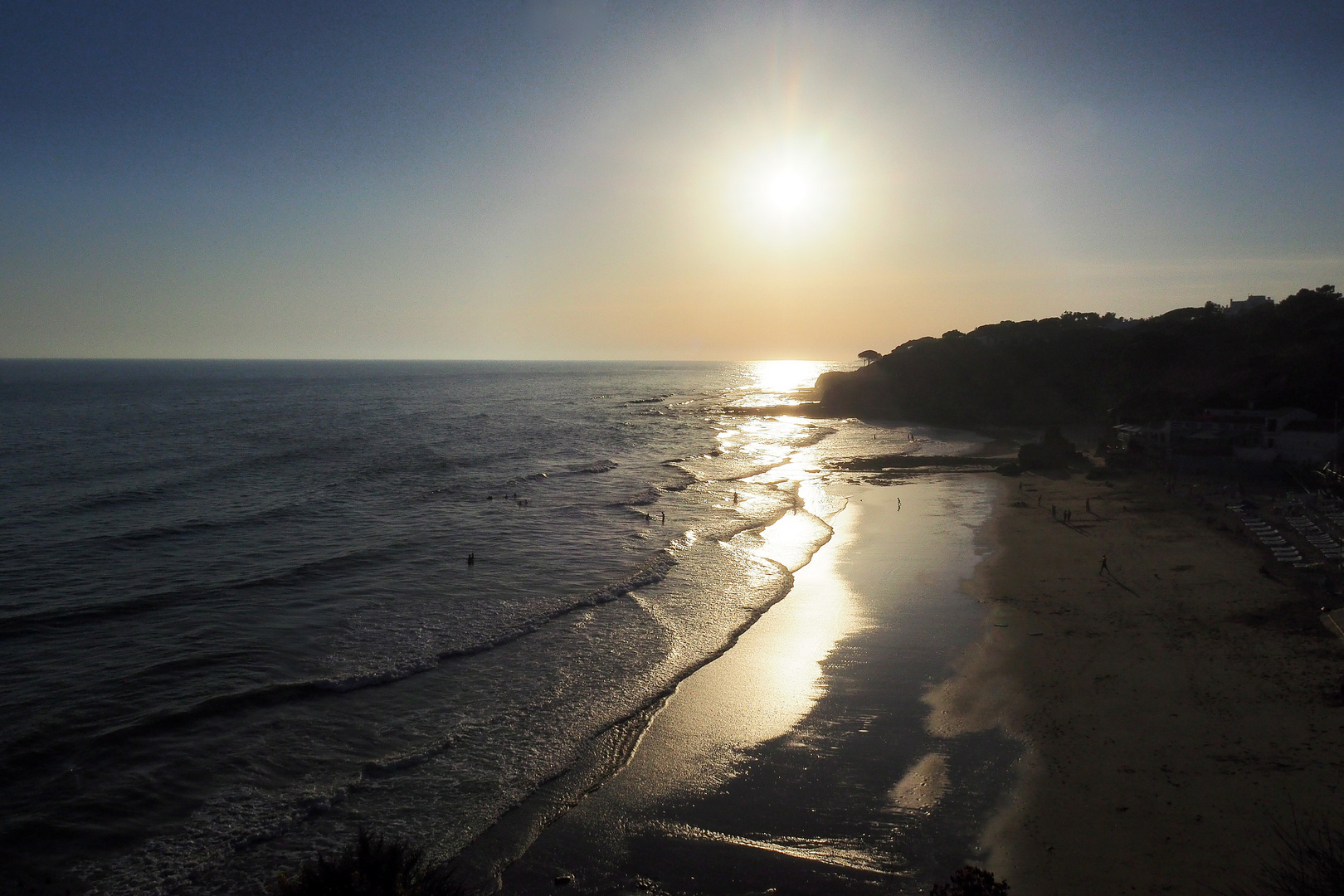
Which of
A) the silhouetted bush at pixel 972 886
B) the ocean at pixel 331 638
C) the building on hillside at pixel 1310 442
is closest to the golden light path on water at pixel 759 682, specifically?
the ocean at pixel 331 638

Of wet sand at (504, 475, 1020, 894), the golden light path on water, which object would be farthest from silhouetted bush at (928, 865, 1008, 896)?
the golden light path on water

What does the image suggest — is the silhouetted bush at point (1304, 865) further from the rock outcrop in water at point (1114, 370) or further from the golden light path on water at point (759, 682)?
the rock outcrop in water at point (1114, 370)

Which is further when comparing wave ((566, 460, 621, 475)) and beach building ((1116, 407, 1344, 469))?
wave ((566, 460, 621, 475))

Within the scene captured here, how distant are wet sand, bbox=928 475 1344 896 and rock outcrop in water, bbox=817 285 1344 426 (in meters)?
36.4

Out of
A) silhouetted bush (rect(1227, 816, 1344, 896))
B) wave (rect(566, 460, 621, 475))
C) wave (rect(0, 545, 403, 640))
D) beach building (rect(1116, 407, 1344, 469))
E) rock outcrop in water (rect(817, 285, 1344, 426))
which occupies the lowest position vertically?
wave (rect(0, 545, 403, 640))

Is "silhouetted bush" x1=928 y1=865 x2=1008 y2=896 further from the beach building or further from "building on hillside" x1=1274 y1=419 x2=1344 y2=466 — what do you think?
the beach building

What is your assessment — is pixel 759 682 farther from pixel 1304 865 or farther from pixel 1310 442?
pixel 1310 442

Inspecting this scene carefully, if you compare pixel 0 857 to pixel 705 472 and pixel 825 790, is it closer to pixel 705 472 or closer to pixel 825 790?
pixel 825 790

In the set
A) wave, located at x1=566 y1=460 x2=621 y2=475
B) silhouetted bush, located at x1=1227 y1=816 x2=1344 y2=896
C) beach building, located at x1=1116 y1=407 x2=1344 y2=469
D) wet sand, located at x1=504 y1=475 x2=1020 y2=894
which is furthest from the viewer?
wave, located at x1=566 y1=460 x2=621 y2=475

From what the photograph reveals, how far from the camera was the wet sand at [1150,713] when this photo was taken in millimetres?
10508

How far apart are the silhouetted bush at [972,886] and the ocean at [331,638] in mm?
6193

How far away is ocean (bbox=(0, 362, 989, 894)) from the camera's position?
11969mm

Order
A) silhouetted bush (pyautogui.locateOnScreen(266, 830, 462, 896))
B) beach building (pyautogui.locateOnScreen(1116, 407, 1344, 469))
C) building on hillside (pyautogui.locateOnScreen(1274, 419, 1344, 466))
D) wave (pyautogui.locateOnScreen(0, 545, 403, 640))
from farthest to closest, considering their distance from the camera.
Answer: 1. beach building (pyautogui.locateOnScreen(1116, 407, 1344, 469))
2. building on hillside (pyautogui.locateOnScreen(1274, 419, 1344, 466))
3. wave (pyautogui.locateOnScreen(0, 545, 403, 640))
4. silhouetted bush (pyautogui.locateOnScreen(266, 830, 462, 896))

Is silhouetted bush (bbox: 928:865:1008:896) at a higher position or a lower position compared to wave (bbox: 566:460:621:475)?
higher
